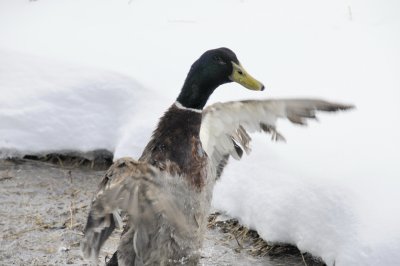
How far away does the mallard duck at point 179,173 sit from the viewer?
3119 mm

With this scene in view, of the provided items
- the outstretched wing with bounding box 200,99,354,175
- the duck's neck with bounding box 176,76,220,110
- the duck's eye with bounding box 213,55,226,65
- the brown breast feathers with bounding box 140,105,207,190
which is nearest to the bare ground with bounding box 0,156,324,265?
the outstretched wing with bounding box 200,99,354,175

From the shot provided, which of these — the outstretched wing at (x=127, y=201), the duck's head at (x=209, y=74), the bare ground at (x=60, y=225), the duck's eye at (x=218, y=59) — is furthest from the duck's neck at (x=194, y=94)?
the bare ground at (x=60, y=225)

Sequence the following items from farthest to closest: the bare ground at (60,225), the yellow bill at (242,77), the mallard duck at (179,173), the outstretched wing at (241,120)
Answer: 1. the bare ground at (60,225)
2. the outstretched wing at (241,120)
3. the yellow bill at (242,77)
4. the mallard duck at (179,173)

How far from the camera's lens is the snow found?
4066mm

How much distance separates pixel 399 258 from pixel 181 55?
2638 mm

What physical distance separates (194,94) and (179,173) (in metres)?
0.48

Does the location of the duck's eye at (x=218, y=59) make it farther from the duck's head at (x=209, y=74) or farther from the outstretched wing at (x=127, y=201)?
the outstretched wing at (x=127, y=201)

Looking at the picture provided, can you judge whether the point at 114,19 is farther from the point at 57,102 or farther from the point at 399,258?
the point at 399,258

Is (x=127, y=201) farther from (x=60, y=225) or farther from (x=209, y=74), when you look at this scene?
(x=60, y=225)

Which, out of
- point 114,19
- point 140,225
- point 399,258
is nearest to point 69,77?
point 114,19

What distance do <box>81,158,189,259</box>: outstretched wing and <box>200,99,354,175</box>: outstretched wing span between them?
101 cm

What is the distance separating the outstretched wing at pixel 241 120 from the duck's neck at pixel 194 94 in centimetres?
28

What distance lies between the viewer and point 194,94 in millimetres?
3877

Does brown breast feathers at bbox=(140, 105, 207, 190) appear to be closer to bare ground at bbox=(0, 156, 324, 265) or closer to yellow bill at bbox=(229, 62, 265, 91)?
yellow bill at bbox=(229, 62, 265, 91)
